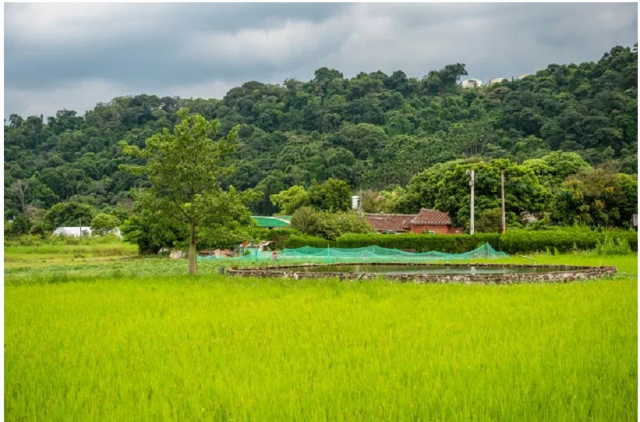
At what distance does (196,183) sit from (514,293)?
30.4 feet

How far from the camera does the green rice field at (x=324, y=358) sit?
15.2 ft

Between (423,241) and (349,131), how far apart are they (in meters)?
45.8

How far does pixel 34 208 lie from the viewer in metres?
56.6

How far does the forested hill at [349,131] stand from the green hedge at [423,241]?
71.0 feet

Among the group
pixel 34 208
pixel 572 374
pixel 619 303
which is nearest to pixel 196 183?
pixel 619 303

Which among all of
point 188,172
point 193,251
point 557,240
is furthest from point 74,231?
point 188,172

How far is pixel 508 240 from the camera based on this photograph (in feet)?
93.5

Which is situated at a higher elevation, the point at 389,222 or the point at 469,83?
the point at 469,83

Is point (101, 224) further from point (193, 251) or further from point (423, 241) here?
point (193, 251)

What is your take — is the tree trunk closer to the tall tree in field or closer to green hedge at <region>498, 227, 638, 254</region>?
the tall tree in field

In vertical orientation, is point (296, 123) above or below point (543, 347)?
above

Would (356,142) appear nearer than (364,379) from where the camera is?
No

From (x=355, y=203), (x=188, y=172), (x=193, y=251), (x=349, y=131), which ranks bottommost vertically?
(x=193, y=251)

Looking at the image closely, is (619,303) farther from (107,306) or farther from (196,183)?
(196,183)
